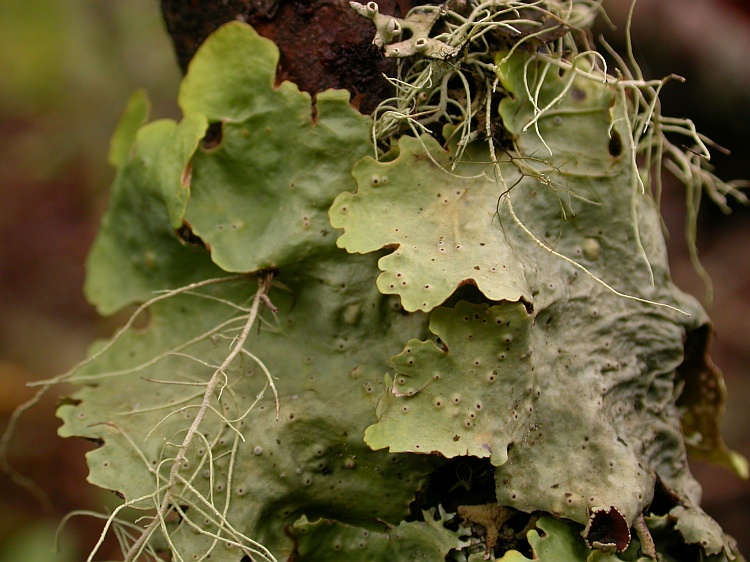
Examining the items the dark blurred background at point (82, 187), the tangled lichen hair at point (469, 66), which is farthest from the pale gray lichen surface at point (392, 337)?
the dark blurred background at point (82, 187)

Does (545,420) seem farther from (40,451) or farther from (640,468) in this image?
(40,451)

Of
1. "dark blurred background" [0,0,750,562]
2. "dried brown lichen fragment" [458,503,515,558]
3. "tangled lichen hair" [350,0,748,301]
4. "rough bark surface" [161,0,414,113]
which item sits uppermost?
"tangled lichen hair" [350,0,748,301]

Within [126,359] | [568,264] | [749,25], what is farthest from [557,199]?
[749,25]

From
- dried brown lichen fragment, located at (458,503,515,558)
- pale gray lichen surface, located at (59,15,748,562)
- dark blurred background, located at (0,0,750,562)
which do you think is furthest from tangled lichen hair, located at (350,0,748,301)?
dark blurred background, located at (0,0,750,562)

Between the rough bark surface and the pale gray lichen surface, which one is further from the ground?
the rough bark surface

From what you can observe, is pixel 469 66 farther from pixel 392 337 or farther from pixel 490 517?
pixel 490 517

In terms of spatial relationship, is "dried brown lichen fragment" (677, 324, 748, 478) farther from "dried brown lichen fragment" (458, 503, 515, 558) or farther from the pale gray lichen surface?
"dried brown lichen fragment" (458, 503, 515, 558)

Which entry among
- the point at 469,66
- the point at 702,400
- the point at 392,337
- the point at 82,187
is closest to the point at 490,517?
the point at 392,337

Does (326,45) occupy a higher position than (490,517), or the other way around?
(326,45)
